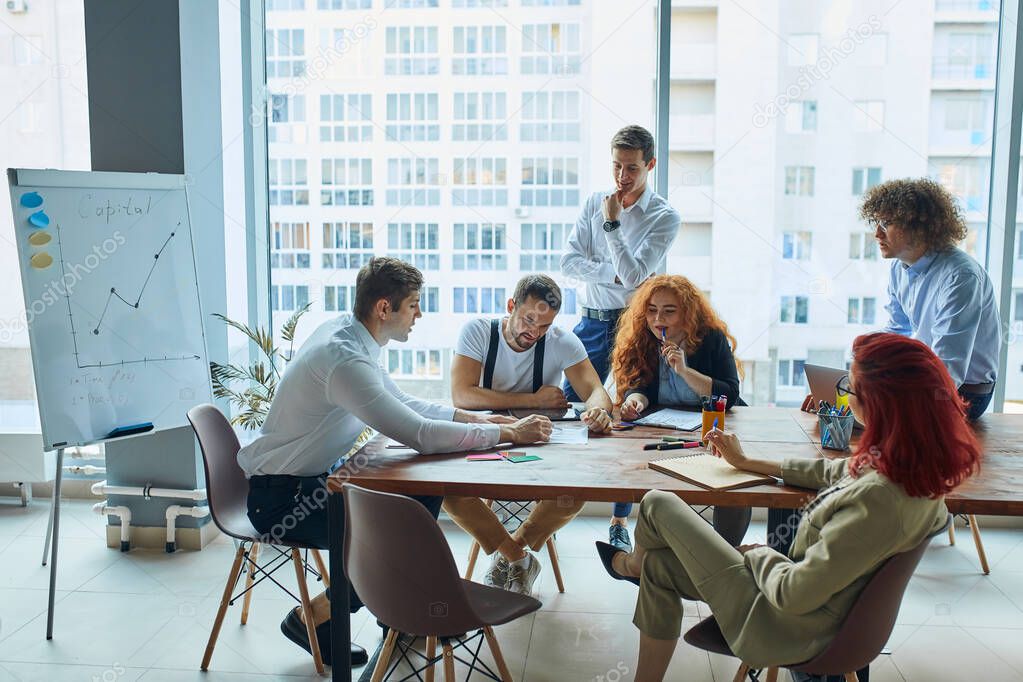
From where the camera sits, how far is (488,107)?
4238mm

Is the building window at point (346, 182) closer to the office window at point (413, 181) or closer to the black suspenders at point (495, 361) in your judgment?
the office window at point (413, 181)

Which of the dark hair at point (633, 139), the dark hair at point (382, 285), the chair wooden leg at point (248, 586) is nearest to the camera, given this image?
the dark hair at point (382, 285)

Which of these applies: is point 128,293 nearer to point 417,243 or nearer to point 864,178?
point 417,243

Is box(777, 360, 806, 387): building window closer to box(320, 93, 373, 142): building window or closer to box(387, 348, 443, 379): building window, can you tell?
box(387, 348, 443, 379): building window

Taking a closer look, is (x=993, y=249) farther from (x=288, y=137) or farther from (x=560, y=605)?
(x=288, y=137)

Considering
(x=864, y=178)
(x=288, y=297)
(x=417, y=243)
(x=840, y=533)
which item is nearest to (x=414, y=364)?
(x=417, y=243)

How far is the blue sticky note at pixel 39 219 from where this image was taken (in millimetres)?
3180

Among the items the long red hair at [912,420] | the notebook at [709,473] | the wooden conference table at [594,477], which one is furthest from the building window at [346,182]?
the long red hair at [912,420]

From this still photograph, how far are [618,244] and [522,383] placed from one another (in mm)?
746

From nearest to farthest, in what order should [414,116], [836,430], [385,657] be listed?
[385,657], [836,430], [414,116]

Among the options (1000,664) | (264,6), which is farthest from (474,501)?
(264,6)

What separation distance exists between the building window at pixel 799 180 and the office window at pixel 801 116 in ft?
0.58

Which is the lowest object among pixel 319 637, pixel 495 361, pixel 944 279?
pixel 319 637

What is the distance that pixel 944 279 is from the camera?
3115 mm
